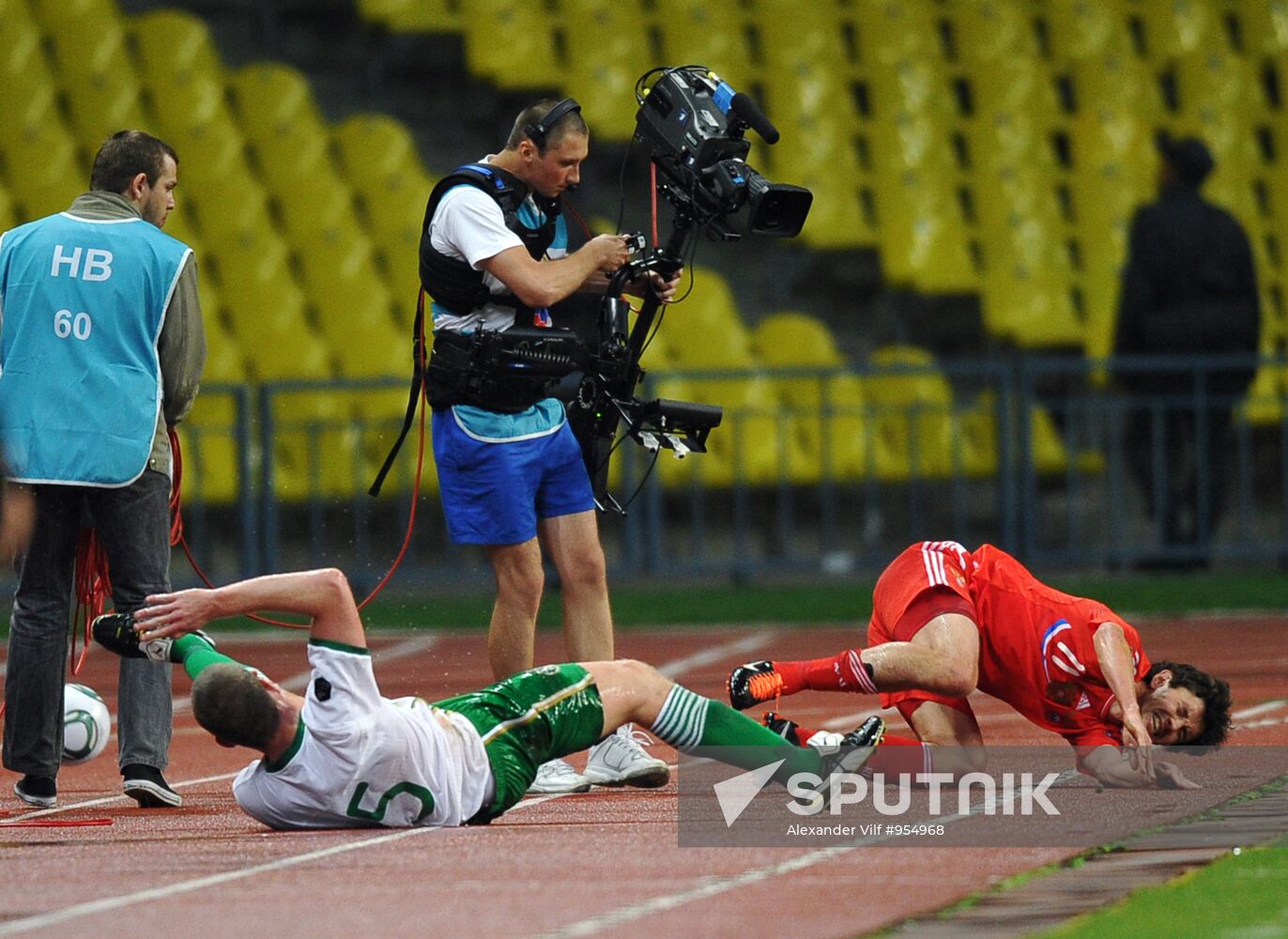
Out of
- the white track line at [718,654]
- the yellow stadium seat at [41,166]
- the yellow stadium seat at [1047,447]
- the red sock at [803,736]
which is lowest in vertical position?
the white track line at [718,654]

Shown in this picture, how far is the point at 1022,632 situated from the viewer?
267 inches

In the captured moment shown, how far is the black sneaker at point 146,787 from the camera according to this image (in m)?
6.59

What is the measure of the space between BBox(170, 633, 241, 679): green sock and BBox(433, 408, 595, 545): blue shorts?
111 cm

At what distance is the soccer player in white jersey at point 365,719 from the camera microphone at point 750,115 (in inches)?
70.4

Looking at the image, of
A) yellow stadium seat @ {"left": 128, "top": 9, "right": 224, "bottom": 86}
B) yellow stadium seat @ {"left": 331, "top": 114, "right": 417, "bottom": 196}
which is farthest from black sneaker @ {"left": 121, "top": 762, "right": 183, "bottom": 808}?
yellow stadium seat @ {"left": 128, "top": 9, "right": 224, "bottom": 86}

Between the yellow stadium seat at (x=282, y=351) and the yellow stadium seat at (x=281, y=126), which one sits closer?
the yellow stadium seat at (x=282, y=351)

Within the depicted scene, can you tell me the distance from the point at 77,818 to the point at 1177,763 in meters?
3.30

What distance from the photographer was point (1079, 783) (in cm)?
662

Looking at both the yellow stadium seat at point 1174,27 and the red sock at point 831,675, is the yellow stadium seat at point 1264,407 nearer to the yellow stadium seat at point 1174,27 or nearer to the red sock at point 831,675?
the yellow stadium seat at point 1174,27

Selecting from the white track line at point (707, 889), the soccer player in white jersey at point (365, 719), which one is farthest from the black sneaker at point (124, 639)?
the white track line at point (707, 889)

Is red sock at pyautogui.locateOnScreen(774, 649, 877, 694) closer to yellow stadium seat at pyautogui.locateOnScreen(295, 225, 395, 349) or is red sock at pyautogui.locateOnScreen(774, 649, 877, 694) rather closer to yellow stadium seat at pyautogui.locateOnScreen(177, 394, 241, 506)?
yellow stadium seat at pyautogui.locateOnScreen(177, 394, 241, 506)

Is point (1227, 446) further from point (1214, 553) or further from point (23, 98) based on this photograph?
point (23, 98)

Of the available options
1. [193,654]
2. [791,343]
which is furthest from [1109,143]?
[193,654]

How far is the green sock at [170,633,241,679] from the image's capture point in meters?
5.68
